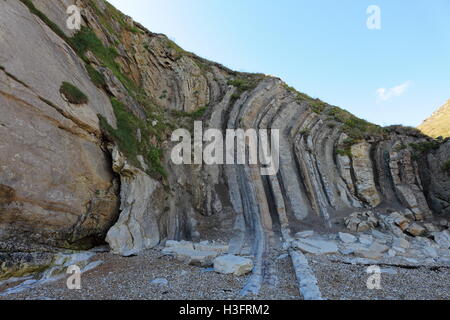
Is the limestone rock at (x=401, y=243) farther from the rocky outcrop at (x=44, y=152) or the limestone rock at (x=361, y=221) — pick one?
the rocky outcrop at (x=44, y=152)

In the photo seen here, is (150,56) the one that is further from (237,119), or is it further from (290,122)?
(290,122)

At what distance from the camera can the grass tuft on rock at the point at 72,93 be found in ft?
27.6

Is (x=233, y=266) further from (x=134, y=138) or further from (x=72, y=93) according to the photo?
(x=72, y=93)

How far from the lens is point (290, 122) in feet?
59.8

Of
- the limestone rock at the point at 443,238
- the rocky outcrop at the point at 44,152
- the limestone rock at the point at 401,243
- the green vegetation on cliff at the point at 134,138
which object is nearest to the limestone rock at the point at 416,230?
the limestone rock at the point at 443,238

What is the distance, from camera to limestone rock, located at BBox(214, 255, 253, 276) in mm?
6957

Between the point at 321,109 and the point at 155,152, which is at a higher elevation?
the point at 321,109

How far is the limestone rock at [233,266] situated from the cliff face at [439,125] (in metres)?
21.5

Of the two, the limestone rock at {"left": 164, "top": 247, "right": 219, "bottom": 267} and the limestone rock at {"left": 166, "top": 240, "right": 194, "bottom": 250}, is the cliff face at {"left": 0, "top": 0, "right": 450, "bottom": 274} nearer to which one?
the limestone rock at {"left": 166, "top": 240, "right": 194, "bottom": 250}

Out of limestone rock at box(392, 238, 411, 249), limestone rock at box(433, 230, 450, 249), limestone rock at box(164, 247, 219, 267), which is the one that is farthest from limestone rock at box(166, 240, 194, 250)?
limestone rock at box(433, 230, 450, 249)

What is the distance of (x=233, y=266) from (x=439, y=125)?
29276 mm

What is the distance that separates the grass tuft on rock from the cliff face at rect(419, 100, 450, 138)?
85.6 feet
